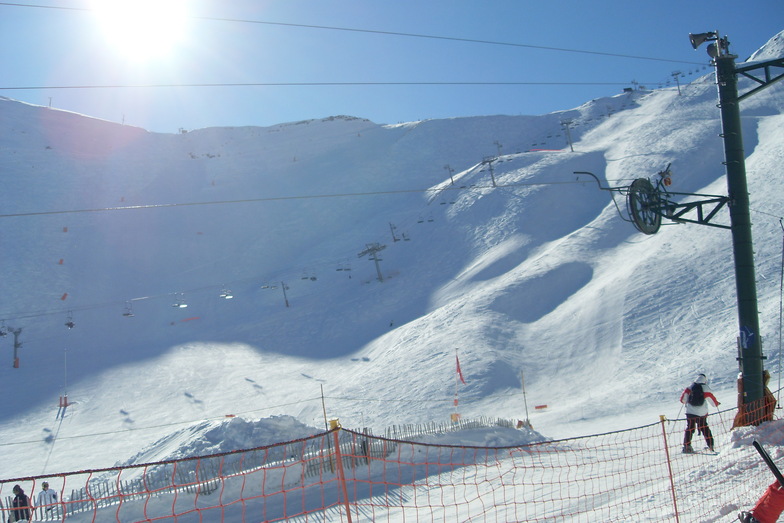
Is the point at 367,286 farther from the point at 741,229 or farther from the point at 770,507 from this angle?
the point at 770,507

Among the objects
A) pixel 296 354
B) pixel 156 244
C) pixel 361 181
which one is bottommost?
pixel 296 354

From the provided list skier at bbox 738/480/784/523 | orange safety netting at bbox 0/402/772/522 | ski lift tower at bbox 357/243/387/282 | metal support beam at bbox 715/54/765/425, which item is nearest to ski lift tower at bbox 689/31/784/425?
metal support beam at bbox 715/54/765/425

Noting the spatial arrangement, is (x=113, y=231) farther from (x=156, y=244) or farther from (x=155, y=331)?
(x=155, y=331)

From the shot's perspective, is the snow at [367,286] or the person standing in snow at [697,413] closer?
the person standing in snow at [697,413]

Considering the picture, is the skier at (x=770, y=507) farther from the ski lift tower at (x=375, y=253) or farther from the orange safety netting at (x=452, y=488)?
the ski lift tower at (x=375, y=253)

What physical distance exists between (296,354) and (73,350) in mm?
15262

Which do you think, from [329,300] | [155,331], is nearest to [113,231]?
[155,331]

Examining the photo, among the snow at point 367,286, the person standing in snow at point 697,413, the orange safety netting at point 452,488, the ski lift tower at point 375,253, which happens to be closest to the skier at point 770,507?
the orange safety netting at point 452,488

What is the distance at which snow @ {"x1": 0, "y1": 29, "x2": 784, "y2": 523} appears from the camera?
87.6ft

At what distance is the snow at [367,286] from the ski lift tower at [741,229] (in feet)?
2.90

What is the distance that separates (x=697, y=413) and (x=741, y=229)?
3.61 metres

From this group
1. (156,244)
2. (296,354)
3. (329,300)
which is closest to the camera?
(296,354)

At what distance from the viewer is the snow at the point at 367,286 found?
26688 millimetres

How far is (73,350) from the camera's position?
140 ft
